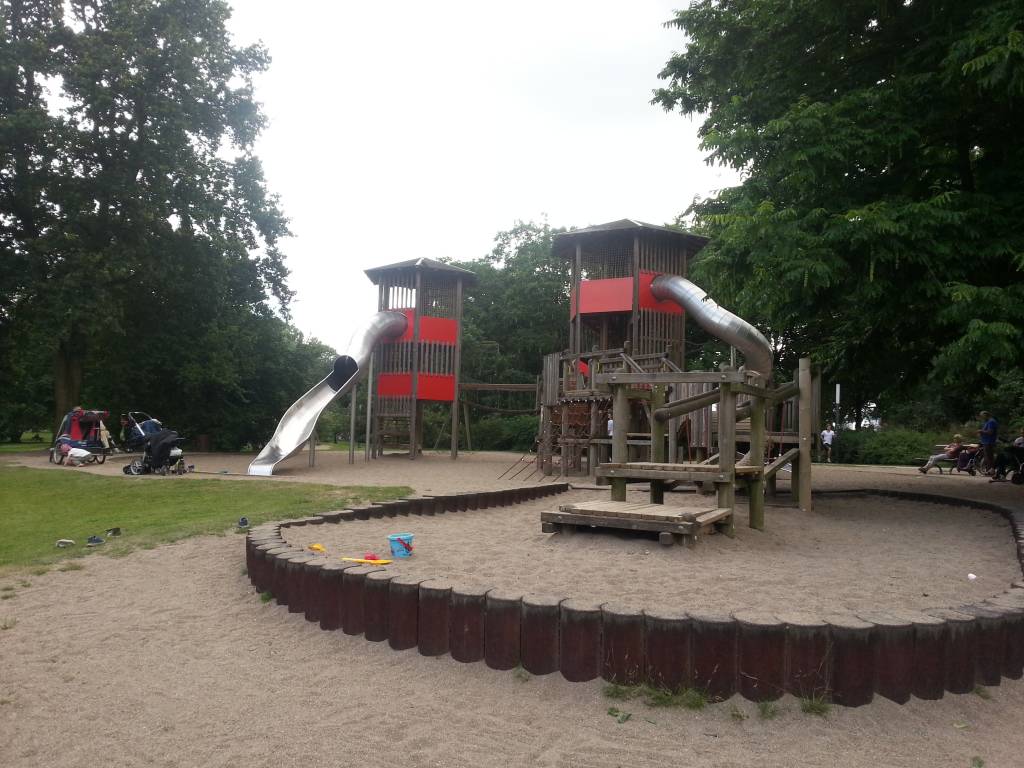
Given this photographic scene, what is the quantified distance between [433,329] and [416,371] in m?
1.64

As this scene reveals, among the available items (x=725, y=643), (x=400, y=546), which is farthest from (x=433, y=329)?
(x=725, y=643)

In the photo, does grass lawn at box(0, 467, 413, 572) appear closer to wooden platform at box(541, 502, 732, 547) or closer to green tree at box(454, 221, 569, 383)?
wooden platform at box(541, 502, 732, 547)

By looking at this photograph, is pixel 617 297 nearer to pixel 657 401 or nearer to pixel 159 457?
pixel 159 457

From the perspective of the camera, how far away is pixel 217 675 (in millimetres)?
4172

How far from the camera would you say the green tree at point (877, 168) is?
9.11 metres

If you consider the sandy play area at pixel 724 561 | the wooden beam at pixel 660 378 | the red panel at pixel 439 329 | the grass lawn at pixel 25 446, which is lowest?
the grass lawn at pixel 25 446

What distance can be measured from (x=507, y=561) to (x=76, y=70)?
25.5m

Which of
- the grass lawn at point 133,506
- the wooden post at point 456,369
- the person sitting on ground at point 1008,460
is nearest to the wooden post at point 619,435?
the grass lawn at point 133,506

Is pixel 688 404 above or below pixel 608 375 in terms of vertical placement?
below

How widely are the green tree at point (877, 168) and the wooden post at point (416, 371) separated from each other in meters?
14.2

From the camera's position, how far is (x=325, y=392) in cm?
2247

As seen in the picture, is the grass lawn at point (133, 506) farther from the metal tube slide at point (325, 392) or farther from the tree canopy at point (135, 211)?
the tree canopy at point (135, 211)

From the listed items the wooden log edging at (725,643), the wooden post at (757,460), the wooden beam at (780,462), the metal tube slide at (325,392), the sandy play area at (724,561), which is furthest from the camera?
Answer: the metal tube slide at (325,392)

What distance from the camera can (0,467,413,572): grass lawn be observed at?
27.1 feet
